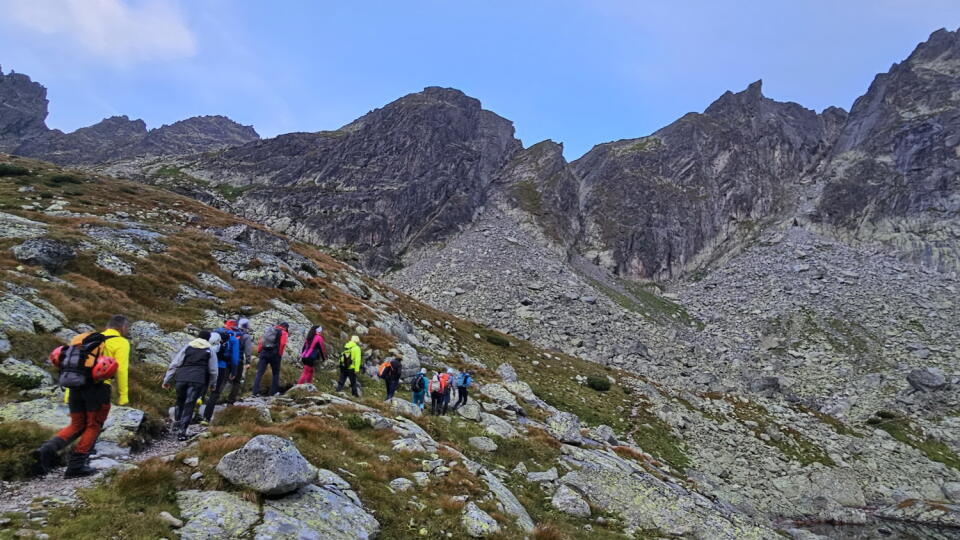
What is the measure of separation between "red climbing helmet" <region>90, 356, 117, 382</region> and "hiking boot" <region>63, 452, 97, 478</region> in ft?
4.37

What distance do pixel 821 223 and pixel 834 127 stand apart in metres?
52.4

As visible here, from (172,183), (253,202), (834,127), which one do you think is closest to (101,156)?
(172,183)

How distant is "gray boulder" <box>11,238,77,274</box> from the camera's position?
20.8 metres

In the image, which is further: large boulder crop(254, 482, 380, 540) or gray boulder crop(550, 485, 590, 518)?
gray boulder crop(550, 485, 590, 518)

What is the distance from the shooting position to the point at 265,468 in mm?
8422

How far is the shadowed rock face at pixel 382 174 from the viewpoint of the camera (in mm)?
96375

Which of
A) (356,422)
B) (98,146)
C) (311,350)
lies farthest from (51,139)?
(356,422)

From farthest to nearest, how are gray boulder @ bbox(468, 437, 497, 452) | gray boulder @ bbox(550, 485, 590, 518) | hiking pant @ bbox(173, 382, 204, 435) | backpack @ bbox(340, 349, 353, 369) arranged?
backpack @ bbox(340, 349, 353, 369) < gray boulder @ bbox(468, 437, 497, 452) < gray boulder @ bbox(550, 485, 590, 518) < hiking pant @ bbox(173, 382, 204, 435)

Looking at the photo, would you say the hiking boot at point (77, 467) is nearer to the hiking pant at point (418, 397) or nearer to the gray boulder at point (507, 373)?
the hiking pant at point (418, 397)

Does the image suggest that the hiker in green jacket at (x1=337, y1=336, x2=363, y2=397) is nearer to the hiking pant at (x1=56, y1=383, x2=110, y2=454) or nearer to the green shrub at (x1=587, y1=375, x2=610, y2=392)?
the hiking pant at (x1=56, y1=383, x2=110, y2=454)

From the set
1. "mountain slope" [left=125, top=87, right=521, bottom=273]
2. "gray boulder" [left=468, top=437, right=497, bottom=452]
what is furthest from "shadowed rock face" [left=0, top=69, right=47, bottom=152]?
"gray boulder" [left=468, top=437, right=497, bottom=452]

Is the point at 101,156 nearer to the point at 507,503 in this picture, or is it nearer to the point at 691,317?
the point at 691,317

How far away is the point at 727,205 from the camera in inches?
4107

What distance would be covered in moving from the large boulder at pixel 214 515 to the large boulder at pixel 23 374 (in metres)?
7.41
